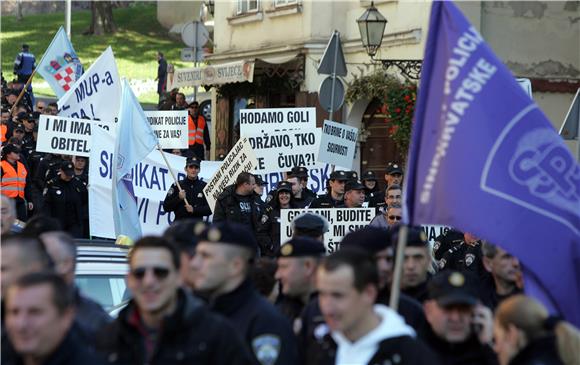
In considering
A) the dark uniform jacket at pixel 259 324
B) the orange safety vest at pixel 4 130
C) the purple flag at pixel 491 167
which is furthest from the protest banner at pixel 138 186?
the dark uniform jacket at pixel 259 324

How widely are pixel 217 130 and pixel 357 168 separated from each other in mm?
7157

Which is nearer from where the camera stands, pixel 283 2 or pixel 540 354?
pixel 540 354

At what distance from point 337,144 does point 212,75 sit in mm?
12308

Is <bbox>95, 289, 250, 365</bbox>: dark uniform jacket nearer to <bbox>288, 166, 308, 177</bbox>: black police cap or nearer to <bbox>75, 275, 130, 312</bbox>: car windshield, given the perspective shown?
<bbox>75, 275, 130, 312</bbox>: car windshield

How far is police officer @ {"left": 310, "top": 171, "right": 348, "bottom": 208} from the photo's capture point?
16859mm

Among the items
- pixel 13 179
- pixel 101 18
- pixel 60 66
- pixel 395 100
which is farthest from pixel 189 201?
pixel 101 18

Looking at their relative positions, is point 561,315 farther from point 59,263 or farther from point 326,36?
point 326,36

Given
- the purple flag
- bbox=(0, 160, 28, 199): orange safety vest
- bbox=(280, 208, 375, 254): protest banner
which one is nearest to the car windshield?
the purple flag

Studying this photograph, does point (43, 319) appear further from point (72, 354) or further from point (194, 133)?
point (194, 133)

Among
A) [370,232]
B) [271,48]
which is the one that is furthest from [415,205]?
[271,48]

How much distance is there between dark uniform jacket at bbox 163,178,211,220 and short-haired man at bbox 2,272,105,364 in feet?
41.1

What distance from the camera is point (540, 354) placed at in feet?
21.3

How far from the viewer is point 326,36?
29.6 metres

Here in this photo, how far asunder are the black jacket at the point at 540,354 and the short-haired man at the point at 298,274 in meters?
1.94
